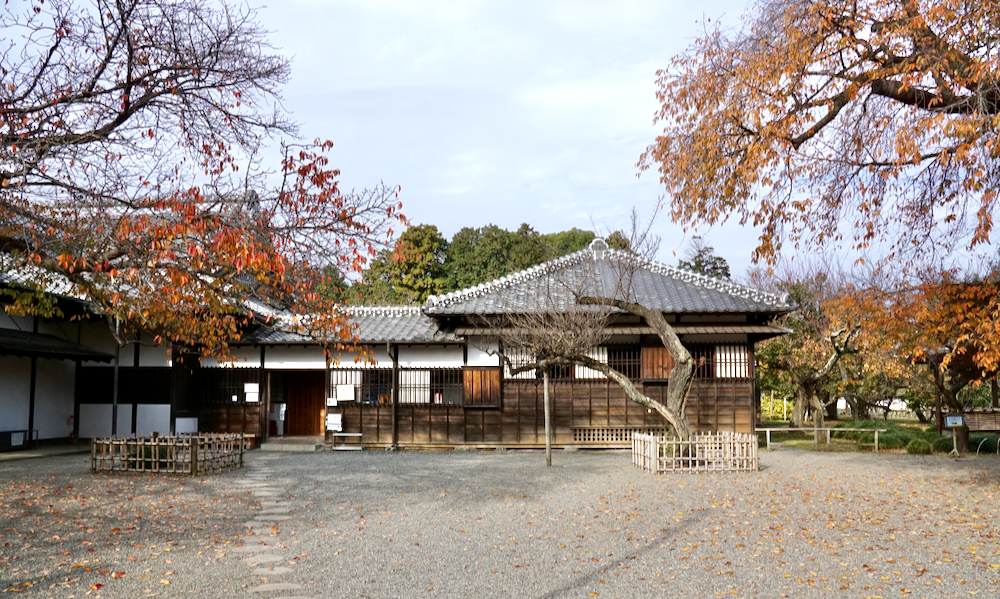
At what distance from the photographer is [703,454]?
13.5 meters

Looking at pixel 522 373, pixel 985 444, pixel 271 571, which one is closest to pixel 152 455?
pixel 271 571

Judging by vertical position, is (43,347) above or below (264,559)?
above

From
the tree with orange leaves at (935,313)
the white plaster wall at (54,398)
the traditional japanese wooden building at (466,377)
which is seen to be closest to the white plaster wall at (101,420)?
the traditional japanese wooden building at (466,377)

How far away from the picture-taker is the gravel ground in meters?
6.07

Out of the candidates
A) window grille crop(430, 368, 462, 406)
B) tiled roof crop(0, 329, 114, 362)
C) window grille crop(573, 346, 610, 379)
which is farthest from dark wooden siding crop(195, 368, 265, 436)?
window grille crop(573, 346, 610, 379)

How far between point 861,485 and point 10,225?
39.8 feet

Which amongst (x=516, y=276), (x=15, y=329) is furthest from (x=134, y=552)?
(x=516, y=276)

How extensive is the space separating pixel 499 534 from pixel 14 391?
13377mm

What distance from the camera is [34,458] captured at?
49.9ft

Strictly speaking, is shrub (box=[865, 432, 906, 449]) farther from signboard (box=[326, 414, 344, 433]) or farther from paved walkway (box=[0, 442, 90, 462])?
paved walkway (box=[0, 442, 90, 462])

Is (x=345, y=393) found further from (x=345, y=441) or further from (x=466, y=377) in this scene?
(x=466, y=377)

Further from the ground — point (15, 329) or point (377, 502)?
point (15, 329)

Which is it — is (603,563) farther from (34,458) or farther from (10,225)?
(34,458)

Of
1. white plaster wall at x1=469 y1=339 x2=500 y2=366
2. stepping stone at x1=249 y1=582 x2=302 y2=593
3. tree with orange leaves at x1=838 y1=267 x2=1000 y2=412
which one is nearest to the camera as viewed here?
stepping stone at x1=249 y1=582 x2=302 y2=593
